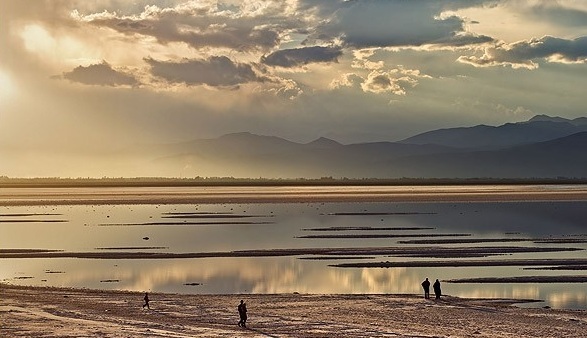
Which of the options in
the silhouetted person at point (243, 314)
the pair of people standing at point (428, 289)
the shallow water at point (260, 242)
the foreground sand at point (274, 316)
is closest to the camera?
the foreground sand at point (274, 316)

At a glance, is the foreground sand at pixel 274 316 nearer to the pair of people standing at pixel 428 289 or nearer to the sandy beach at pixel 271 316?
the sandy beach at pixel 271 316

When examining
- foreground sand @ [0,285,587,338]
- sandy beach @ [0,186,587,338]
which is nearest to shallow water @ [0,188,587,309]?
sandy beach @ [0,186,587,338]

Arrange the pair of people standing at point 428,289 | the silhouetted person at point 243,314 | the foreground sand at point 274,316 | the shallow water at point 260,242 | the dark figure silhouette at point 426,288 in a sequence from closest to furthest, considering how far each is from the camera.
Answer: the foreground sand at point 274,316, the silhouetted person at point 243,314, the pair of people standing at point 428,289, the dark figure silhouette at point 426,288, the shallow water at point 260,242

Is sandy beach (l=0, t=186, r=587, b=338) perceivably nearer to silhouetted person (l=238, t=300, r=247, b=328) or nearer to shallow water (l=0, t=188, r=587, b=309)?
silhouetted person (l=238, t=300, r=247, b=328)

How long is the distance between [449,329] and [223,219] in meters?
73.1

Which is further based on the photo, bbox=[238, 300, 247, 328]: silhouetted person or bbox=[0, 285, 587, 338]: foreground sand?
bbox=[238, 300, 247, 328]: silhouetted person

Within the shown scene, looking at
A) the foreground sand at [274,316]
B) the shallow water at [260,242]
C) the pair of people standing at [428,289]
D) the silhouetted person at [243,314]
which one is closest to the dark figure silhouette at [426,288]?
the pair of people standing at [428,289]

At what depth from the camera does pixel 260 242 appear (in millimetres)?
74625

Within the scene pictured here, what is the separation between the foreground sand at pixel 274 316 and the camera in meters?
32.5

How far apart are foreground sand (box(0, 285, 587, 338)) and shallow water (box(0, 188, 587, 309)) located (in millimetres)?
4557

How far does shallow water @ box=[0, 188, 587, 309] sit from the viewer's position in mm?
48469

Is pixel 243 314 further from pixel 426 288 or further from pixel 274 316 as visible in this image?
pixel 426 288

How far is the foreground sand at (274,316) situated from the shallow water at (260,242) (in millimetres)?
4557

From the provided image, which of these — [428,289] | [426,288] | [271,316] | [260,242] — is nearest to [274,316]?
[271,316]
